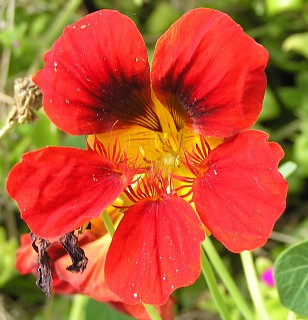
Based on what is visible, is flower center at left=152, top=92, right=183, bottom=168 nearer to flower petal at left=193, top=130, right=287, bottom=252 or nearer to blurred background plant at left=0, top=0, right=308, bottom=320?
flower petal at left=193, top=130, right=287, bottom=252

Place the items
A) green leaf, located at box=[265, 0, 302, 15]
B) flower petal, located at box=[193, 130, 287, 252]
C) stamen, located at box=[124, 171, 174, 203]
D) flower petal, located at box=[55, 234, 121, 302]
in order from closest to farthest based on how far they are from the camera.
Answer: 1. flower petal, located at box=[193, 130, 287, 252]
2. stamen, located at box=[124, 171, 174, 203]
3. flower petal, located at box=[55, 234, 121, 302]
4. green leaf, located at box=[265, 0, 302, 15]

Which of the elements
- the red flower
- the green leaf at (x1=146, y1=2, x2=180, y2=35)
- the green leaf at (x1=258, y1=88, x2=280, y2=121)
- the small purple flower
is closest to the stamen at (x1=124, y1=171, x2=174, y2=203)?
the red flower

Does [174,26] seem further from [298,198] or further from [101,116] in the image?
[298,198]

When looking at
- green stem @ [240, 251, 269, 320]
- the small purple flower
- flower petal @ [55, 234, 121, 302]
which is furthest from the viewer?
the small purple flower

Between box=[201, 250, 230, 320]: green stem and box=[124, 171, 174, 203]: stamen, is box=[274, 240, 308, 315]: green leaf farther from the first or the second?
box=[124, 171, 174, 203]: stamen

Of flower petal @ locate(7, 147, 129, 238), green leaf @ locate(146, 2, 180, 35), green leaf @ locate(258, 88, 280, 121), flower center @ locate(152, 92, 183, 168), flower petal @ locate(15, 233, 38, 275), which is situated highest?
flower petal @ locate(7, 147, 129, 238)

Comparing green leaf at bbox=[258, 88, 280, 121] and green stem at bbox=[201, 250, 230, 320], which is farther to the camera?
green leaf at bbox=[258, 88, 280, 121]

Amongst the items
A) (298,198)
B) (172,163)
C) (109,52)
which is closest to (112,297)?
(172,163)

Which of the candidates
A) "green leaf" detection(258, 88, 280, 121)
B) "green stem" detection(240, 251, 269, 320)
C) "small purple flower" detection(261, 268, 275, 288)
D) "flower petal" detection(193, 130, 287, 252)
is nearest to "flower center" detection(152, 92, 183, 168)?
"flower petal" detection(193, 130, 287, 252)

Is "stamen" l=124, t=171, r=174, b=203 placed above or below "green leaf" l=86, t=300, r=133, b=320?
above
